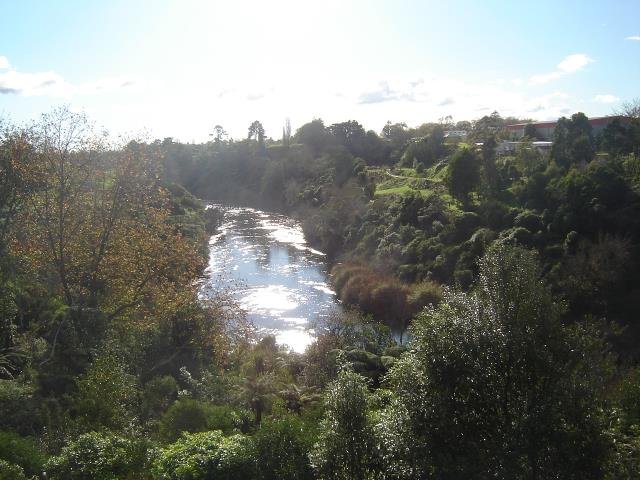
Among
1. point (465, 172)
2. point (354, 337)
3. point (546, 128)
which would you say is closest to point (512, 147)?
point (546, 128)

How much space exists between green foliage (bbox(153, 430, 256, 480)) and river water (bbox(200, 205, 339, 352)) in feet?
52.7

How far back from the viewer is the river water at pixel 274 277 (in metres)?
33.6

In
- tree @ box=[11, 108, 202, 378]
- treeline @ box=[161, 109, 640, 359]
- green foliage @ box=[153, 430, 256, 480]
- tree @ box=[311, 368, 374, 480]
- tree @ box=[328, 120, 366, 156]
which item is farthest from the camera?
tree @ box=[328, 120, 366, 156]

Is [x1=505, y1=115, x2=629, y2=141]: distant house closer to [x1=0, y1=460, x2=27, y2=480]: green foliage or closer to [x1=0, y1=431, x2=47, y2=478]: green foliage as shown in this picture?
[x1=0, y1=431, x2=47, y2=478]: green foliage

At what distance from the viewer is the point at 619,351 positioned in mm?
25219

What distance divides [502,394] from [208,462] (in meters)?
6.31

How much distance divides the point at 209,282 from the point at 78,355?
21188mm

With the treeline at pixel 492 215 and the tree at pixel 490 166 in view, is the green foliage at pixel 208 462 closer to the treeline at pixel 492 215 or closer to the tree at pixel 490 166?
the treeline at pixel 492 215

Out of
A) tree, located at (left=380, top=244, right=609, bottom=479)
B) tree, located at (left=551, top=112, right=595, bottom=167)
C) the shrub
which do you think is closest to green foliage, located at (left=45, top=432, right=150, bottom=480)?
the shrub

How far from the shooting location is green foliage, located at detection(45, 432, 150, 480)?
35.4 ft

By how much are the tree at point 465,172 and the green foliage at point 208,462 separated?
35.9 meters

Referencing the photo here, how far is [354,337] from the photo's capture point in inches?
1026

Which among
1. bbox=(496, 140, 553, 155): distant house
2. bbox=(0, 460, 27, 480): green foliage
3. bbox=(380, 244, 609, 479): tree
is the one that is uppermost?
bbox=(496, 140, 553, 155): distant house

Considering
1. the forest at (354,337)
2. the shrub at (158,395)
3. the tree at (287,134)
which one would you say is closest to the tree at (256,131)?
the tree at (287,134)
